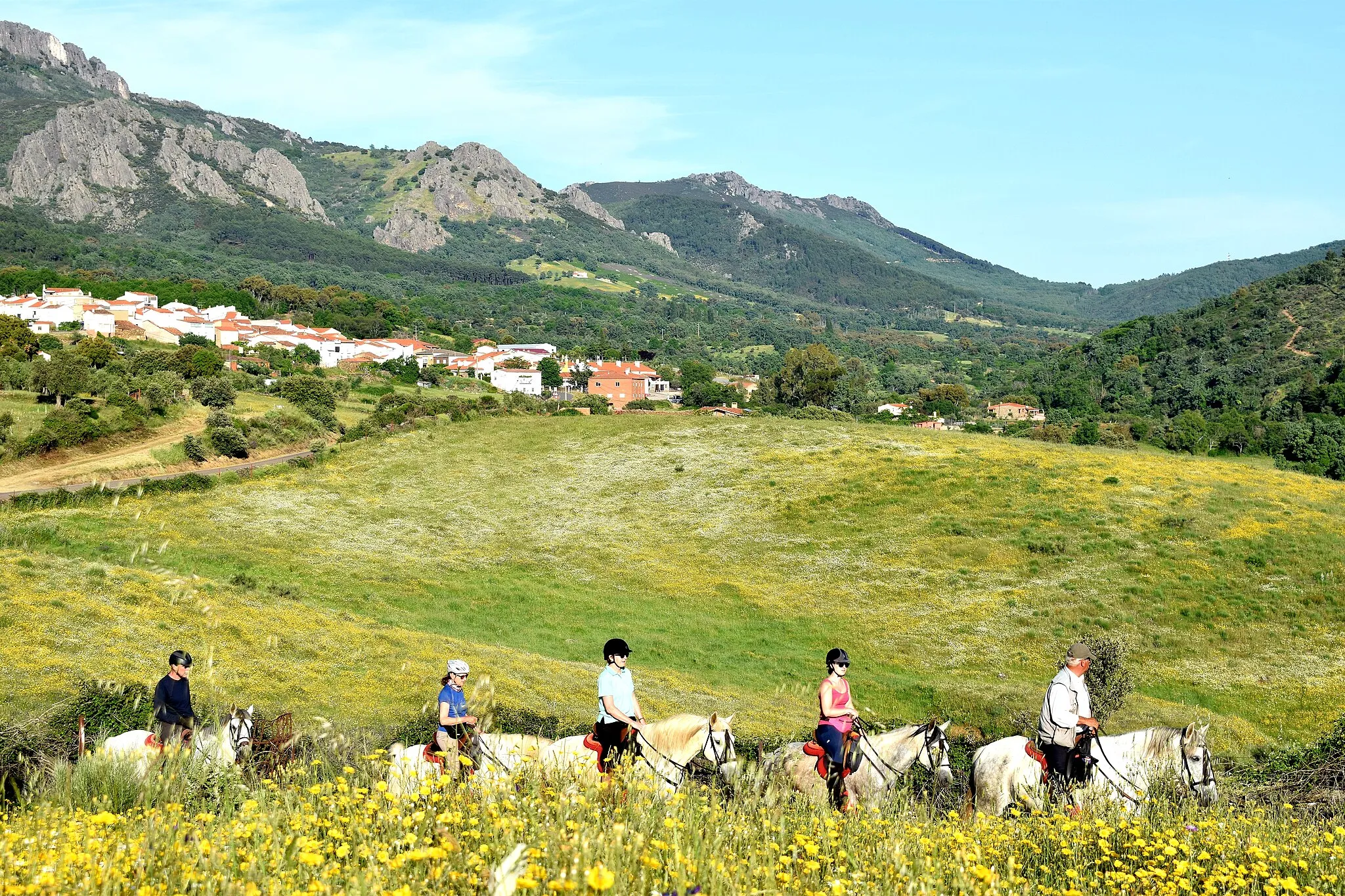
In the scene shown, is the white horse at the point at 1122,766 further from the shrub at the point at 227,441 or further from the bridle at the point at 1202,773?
the shrub at the point at 227,441

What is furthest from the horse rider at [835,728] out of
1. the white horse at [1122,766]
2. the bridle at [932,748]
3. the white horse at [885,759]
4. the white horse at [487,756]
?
the white horse at [487,756]

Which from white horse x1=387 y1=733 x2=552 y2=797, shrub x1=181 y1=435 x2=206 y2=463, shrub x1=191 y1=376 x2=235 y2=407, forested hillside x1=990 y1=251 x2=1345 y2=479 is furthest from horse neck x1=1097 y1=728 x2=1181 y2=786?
forested hillside x1=990 y1=251 x2=1345 y2=479

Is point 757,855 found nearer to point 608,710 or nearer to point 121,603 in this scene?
point 608,710

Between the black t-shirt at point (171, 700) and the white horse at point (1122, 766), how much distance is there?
9.01m

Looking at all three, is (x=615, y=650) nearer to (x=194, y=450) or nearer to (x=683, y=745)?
(x=683, y=745)

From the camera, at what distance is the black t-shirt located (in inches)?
402

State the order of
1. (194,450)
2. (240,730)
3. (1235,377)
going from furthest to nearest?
(1235,377)
(194,450)
(240,730)

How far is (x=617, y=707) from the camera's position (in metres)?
9.87

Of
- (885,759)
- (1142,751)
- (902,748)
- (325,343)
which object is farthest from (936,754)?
(325,343)

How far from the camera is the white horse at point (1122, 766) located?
34.7 ft

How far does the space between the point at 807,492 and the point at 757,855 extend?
145ft

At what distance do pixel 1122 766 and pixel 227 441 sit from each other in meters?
58.2

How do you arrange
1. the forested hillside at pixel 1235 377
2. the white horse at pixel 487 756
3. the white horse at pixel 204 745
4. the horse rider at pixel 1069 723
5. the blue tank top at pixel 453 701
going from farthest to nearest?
1. the forested hillside at pixel 1235 377
2. the horse rider at pixel 1069 723
3. the blue tank top at pixel 453 701
4. the white horse at pixel 487 756
5. the white horse at pixel 204 745

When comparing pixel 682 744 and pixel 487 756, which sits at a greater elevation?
pixel 487 756
